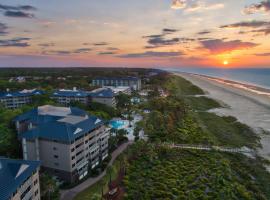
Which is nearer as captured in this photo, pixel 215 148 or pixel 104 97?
pixel 215 148

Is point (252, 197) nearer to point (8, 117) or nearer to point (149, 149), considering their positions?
point (149, 149)

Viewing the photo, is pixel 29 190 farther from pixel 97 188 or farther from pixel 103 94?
pixel 103 94

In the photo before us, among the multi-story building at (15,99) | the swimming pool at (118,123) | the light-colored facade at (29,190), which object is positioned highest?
the multi-story building at (15,99)

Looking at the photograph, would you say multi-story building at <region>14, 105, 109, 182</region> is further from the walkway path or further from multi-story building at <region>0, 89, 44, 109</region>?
multi-story building at <region>0, 89, 44, 109</region>

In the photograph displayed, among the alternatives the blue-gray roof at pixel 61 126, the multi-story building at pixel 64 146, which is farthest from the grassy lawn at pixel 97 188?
the blue-gray roof at pixel 61 126

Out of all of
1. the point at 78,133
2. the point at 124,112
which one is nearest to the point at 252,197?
the point at 78,133

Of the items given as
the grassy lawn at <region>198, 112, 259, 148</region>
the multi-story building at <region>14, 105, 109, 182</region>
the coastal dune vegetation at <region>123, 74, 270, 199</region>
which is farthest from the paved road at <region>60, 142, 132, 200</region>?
the grassy lawn at <region>198, 112, 259, 148</region>

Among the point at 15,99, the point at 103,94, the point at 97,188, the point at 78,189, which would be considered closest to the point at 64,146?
the point at 78,189

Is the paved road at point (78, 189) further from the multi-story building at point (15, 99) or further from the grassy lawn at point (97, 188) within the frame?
the multi-story building at point (15, 99)

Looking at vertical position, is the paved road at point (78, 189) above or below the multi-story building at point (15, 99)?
below
